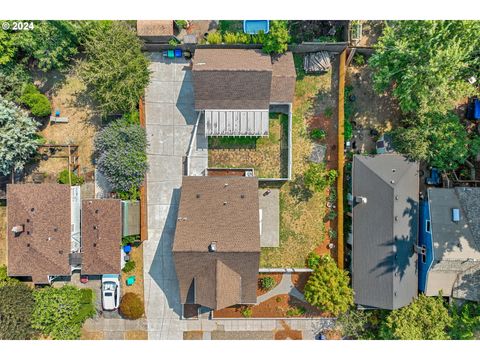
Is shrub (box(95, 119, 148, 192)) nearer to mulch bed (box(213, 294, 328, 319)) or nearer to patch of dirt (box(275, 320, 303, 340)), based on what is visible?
mulch bed (box(213, 294, 328, 319))

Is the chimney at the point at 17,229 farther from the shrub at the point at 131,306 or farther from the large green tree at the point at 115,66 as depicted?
the large green tree at the point at 115,66

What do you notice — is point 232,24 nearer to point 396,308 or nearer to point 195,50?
point 195,50

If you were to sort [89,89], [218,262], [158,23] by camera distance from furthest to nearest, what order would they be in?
1. [89,89]
2. [158,23]
3. [218,262]

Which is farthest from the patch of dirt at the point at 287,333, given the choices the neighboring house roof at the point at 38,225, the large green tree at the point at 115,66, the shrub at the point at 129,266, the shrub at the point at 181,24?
the shrub at the point at 181,24

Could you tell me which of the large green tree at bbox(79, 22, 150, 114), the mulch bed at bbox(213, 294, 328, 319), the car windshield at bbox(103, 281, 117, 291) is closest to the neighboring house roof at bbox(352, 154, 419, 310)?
the mulch bed at bbox(213, 294, 328, 319)

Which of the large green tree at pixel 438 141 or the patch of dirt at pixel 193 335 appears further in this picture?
the patch of dirt at pixel 193 335

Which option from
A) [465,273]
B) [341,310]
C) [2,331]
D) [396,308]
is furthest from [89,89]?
[465,273]
